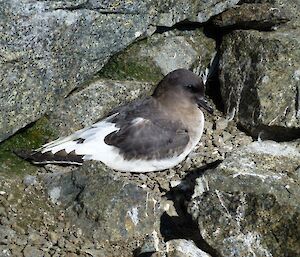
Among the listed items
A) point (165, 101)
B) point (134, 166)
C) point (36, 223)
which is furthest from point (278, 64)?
point (36, 223)

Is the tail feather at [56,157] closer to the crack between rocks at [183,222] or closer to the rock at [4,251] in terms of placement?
the crack between rocks at [183,222]

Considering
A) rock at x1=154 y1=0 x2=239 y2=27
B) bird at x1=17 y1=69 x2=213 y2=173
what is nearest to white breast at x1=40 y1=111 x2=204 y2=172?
bird at x1=17 y1=69 x2=213 y2=173

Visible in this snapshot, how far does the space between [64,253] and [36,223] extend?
0.40 meters

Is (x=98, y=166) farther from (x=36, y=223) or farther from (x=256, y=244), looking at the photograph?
(x=256, y=244)

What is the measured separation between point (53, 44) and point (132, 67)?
1.18 m

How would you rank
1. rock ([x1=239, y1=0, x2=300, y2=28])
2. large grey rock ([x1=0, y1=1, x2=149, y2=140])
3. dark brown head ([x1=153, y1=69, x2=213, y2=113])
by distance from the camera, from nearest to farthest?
large grey rock ([x1=0, y1=1, x2=149, y2=140]) → dark brown head ([x1=153, y1=69, x2=213, y2=113]) → rock ([x1=239, y1=0, x2=300, y2=28])

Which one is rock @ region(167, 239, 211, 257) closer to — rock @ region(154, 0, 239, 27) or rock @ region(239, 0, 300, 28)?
rock @ region(154, 0, 239, 27)

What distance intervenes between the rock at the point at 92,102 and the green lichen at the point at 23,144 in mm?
84

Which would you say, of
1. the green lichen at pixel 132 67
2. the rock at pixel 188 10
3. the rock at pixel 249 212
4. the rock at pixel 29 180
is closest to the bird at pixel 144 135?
the rock at pixel 29 180

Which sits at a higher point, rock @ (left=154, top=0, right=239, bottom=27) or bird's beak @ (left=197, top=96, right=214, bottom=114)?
rock @ (left=154, top=0, right=239, bottom=27)

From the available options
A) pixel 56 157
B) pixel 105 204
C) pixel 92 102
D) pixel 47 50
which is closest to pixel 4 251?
pixel 105 204

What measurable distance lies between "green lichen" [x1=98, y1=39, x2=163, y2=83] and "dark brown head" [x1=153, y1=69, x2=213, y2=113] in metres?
0.54

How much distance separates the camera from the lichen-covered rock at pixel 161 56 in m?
7.30

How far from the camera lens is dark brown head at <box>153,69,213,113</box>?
676 centimetres
